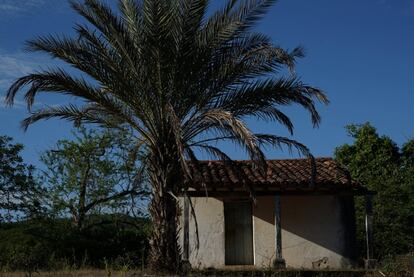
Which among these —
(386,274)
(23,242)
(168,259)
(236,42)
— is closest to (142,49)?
(236,42)

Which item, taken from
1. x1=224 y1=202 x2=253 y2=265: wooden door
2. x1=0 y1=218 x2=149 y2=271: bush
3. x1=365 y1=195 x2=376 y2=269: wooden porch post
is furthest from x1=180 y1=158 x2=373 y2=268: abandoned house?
x1=0 y1=218 x2=149 y2=271: bush

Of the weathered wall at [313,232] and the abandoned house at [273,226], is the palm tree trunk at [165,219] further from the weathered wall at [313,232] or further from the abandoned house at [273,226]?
the weathered wall at [313,232]

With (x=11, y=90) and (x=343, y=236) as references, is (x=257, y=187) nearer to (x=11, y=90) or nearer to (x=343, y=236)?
(x=343, y=236)

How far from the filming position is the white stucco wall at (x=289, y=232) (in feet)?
59.1

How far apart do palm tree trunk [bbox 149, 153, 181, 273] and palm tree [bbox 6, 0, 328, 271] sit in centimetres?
2

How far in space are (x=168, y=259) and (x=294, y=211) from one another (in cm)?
660

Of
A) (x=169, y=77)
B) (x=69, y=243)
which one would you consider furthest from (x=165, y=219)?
(x=69, y=243)

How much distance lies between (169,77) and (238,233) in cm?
810

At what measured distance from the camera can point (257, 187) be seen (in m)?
16.8

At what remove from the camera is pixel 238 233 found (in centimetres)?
1873

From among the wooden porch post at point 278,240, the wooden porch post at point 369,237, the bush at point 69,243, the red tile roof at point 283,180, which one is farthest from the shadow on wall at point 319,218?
the bush at point 69,243

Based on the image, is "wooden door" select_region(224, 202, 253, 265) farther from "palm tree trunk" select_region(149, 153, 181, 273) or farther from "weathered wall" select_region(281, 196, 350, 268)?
"palm tree trunk" select_region(149, 153, 181, 273)

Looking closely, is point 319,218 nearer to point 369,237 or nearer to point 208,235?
point 369,237

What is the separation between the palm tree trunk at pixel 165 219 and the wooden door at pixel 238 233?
5698 millimetres
